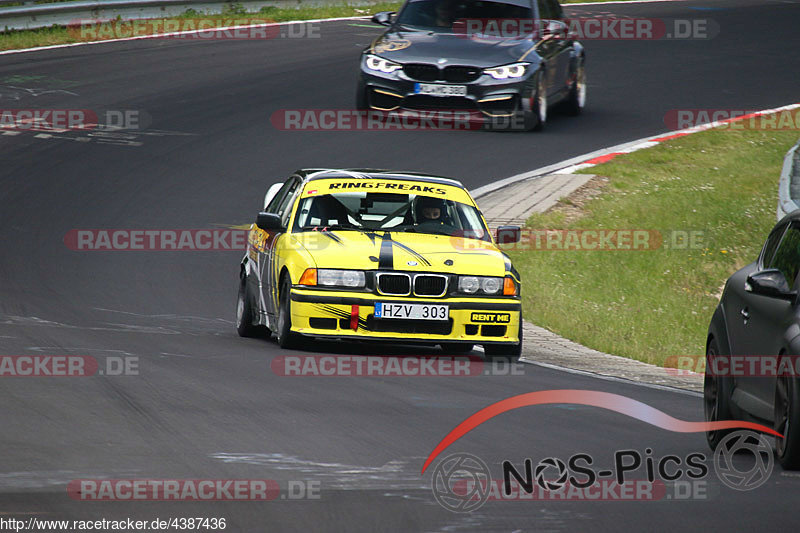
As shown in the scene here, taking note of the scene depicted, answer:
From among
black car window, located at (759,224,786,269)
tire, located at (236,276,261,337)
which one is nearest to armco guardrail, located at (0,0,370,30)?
tire, located at (236,276,261,337)

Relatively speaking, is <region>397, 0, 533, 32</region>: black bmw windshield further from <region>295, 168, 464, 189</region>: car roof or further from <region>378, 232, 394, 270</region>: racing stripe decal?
<region>378, 232, 394, 270</region>: racing stripe decal

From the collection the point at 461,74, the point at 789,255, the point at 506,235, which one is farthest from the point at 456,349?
the point at 461,74

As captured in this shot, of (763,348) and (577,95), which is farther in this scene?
(577,95)

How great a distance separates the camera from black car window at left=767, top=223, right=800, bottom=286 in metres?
7.87

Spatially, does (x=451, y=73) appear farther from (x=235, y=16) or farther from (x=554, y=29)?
(x=235, y=16)

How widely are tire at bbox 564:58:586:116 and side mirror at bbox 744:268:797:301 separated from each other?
1668 centimetres

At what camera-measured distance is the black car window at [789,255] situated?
25.8 ft

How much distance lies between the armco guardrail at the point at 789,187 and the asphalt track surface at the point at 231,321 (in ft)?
12.9

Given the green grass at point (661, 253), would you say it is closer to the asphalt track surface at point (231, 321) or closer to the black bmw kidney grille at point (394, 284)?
the asphalt track surface at point (231, 321)

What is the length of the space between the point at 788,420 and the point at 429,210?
6.04 m

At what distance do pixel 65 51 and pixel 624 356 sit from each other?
17865 mm

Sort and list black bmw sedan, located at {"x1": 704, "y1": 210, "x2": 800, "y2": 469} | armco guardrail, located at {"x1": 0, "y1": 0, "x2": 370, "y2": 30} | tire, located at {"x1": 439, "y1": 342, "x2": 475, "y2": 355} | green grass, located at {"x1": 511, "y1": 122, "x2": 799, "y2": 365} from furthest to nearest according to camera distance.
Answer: armco guardrail, located at {"x1": 0, "y1": 0, "x2": 370, "y2": 30} → green grass, located at {"x1": 511, "y1": 122, "x2": 799, "y2": 365} → tire, located at {"x1": 439, "y1": 342, "x2": 475, "y2": 355} → black bmw sedan, located at {"x1": 704, "y1": 210, "x2": 800, "y2": 469}

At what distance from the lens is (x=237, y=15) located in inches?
1287

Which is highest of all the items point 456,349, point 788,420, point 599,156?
point 788,420
